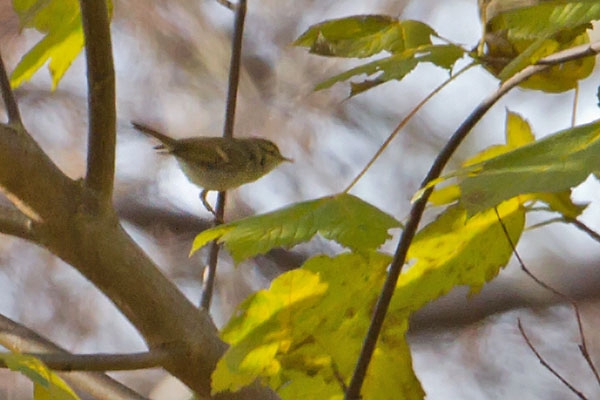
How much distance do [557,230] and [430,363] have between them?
10.2 inches

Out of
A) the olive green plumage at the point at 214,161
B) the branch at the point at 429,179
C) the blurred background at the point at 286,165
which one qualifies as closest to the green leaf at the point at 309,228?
the branch at the point at 429,179

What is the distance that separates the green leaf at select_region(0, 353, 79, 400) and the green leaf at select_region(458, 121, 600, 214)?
0.20 metres

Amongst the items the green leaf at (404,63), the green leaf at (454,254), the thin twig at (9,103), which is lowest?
the green leaf at (454,254)

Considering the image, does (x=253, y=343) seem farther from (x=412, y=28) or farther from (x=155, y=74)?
(x=155, y=74)

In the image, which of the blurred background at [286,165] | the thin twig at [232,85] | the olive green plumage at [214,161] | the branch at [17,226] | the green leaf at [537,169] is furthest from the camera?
the blurred background at [286,165]

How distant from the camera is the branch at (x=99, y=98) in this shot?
0.48m

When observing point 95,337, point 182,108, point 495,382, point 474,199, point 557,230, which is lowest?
point 474,199

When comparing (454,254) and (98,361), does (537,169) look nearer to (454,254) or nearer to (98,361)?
(454,254)

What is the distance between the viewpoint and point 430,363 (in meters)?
1.12

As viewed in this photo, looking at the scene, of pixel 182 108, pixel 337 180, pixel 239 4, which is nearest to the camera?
pixel 239 4

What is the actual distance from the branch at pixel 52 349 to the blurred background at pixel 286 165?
539 mm

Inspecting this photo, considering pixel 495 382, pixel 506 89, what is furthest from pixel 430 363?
pixel 506 89

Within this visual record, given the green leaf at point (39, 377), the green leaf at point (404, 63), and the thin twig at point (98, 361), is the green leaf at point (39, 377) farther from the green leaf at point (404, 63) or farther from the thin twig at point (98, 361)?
the green leaf at point (404, 63)

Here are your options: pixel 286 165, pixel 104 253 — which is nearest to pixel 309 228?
pixel 104 253
